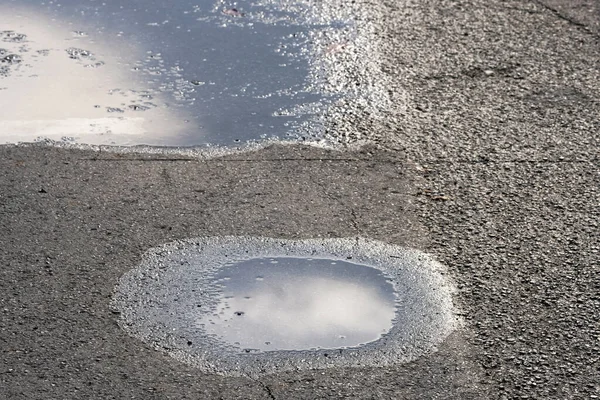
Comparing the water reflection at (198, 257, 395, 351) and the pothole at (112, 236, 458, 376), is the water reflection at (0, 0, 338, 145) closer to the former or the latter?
the pothole at (112, 236, 458, 376)

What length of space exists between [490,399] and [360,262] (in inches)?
Result: 43.8

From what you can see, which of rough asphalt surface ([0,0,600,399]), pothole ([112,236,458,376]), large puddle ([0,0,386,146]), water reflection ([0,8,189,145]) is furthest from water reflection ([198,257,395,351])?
water reflection ([0,8,189,145])

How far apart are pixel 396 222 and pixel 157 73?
2.45m

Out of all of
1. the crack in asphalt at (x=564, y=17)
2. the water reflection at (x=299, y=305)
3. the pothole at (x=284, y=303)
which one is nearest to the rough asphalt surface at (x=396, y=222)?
the pothole at (x=284, y=303)

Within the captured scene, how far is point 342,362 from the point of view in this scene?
4.01 meters

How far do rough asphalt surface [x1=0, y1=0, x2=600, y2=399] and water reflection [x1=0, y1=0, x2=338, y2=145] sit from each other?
1.13 feet

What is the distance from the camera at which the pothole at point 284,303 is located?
4051 mm

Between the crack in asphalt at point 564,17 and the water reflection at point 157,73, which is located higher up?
the water reflection at point 157,73

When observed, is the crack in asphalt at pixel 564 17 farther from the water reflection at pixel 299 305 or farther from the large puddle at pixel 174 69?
the water reflection at pixel 299 305

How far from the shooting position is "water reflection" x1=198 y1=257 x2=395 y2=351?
4.16m

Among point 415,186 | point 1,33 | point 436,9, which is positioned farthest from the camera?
point 436,9

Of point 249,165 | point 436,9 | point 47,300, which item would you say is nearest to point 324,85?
point 249,165

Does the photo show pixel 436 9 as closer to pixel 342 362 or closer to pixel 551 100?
pixel 551 100

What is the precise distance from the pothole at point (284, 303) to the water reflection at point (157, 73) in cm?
131
